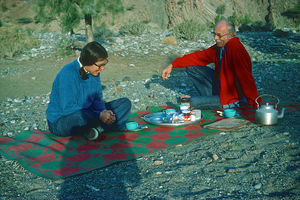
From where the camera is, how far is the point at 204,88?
5.02 metres

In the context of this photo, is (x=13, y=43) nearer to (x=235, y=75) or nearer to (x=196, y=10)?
(x=235, y=75)

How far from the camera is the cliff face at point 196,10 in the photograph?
24578 millimetres

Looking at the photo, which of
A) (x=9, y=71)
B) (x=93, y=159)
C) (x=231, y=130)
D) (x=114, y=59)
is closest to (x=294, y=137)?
(x=231, y=130)

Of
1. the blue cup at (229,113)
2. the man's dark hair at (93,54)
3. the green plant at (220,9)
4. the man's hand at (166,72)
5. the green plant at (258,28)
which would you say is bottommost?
the green plant at (258,28)

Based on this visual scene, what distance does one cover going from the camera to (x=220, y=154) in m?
3.14

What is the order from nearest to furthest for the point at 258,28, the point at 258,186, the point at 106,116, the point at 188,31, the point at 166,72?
the point at 258,186 → the point at 106,116 → the point at 166,72 → the point at 188,31 → the point at 258,28

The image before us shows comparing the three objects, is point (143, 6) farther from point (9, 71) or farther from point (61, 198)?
point (61, 198)

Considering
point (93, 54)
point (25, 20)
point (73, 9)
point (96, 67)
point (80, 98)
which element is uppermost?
point (73, 9)

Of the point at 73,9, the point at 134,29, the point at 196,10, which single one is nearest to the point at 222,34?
the point at 73,9

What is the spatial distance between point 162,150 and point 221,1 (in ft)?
86.5

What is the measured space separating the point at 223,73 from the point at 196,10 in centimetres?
2126

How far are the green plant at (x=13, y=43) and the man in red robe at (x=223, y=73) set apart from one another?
9.26 m

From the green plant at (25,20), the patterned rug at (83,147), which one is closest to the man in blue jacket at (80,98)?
the patterned rug at (83,147)

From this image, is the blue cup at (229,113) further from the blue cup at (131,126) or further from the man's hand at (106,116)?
the man's hand at (106,116)
